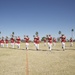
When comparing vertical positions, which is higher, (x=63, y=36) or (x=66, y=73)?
(x=63, y=36)

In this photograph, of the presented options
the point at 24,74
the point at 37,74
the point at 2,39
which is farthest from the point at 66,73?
the point at 2,39

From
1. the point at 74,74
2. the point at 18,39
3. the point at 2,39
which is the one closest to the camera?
the point at 74,74

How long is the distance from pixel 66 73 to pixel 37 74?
160cm

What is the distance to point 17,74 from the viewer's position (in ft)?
34.6

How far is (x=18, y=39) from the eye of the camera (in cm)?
3500

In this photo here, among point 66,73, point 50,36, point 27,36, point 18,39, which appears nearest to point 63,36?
point 50,36

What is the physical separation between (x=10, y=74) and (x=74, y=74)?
346cm

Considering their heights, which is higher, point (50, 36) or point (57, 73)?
point (50, 36)

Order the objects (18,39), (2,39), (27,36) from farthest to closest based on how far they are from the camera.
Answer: (2,39) → (18,39) → (27,36)

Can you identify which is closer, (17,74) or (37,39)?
(17,74)

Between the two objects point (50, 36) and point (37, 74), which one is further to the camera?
point (50, 36)

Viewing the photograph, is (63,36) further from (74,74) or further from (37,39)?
(74,74)

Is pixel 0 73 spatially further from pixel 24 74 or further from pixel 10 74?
pixel 24 74

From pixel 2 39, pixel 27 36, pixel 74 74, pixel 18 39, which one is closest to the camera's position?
pixel 74 74
